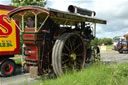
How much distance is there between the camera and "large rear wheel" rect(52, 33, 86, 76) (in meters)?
5.55

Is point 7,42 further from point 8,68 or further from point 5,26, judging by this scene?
point 8,68

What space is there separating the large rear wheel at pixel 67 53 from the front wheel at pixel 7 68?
2648mm

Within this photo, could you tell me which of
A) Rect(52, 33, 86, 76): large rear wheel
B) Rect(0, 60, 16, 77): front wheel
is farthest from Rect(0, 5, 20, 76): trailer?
Rect(52, 33, 86, 76): large rear wheel

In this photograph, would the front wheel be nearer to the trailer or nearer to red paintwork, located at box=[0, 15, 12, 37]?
the trailer

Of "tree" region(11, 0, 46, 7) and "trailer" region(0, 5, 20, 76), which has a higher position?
"tree" region(11, 0, 46, 7)

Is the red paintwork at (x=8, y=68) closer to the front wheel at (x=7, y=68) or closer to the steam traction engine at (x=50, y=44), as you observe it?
the front wheel at (x=7, y=68)

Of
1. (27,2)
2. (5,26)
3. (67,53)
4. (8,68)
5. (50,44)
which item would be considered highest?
(27,2)

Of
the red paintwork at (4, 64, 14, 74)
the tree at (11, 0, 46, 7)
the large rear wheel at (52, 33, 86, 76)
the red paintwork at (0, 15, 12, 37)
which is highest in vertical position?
the tree at (11, 0, 46, 7)

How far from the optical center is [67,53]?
6.27 metres

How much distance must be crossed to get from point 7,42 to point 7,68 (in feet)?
3.84

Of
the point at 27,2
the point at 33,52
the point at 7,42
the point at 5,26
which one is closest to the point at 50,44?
the point at 33,52

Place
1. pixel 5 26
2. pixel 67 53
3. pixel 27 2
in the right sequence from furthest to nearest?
pixel 27 2 → pixel 5 26 → pixel 67 53

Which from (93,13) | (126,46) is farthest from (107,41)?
(93,13)

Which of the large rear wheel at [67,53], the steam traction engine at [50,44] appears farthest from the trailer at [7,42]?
the large rear wheel at [67,53]
